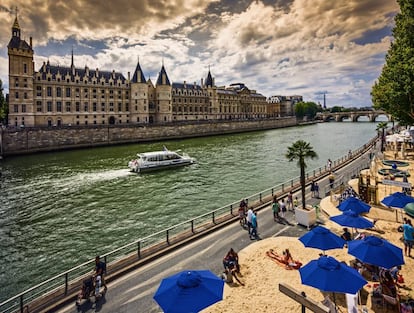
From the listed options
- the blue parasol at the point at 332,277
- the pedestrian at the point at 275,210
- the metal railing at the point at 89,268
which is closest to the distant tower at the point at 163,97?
the metal railing at the point at 89,268

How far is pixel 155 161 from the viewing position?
40.0 meters

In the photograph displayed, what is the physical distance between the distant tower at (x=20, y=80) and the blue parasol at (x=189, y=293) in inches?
3041

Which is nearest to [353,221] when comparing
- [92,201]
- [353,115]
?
[92,201]

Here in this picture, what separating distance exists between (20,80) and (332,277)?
8210 cm

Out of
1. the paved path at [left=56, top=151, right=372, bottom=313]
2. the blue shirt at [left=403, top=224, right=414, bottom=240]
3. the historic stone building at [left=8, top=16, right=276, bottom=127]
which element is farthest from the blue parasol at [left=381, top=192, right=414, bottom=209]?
the historic stone building at [left=8, top=16, right=276, bottom=127]

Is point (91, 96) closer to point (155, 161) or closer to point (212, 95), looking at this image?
point (155, 161)

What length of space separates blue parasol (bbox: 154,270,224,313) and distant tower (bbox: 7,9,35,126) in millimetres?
77240

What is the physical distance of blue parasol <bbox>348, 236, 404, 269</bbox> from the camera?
869 cm

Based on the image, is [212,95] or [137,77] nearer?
[137,77]

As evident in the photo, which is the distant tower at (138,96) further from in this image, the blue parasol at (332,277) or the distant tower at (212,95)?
the blue parasol at (332,277)

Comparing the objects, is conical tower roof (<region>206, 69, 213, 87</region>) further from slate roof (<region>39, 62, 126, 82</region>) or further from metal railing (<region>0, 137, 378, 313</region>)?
metal railing (<region>0, 137, 378, 313</region>)

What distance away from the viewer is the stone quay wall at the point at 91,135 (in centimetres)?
5303

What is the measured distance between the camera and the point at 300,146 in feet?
61.1

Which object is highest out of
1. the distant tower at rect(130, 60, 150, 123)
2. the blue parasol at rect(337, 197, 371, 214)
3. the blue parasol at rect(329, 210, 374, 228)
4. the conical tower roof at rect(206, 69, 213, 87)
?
the conical tower roof at rect(206, 69, 213, 87)
